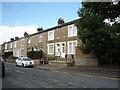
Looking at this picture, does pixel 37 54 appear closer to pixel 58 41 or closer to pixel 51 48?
pixel 51 48

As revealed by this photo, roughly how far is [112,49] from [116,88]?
9.99m

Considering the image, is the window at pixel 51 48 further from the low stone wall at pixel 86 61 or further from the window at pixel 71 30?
the low stone wall at pixel 86 61

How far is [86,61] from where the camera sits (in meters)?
22.3

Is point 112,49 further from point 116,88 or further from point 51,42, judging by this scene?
point 51,42

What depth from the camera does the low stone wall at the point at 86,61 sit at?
71.1 ft

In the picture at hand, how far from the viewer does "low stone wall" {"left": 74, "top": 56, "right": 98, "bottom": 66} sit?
854 inches

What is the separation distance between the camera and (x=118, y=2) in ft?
61.6

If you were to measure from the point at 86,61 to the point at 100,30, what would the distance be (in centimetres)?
592

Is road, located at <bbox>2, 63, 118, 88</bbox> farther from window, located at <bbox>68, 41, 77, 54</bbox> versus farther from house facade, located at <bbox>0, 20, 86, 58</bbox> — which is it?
window, located at <bbox>68, 41, 77, 54</bbox>

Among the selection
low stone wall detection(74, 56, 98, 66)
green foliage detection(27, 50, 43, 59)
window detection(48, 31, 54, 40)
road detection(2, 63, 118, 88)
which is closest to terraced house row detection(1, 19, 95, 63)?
window detection(48, 31, 54, 40)

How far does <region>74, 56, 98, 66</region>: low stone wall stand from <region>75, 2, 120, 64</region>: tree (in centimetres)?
165

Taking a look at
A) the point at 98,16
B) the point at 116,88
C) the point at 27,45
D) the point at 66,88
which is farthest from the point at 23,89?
the point at 27,45

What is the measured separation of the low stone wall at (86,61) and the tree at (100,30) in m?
1.65

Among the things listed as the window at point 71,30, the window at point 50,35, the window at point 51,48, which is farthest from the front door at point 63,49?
the window at point 50,35
